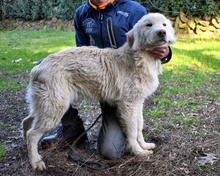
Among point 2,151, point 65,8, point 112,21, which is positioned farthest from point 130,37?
point 65,8

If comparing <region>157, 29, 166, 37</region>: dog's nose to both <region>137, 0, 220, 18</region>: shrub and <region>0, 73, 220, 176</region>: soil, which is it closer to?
<region>0, 73, 220, 176</region>: soil

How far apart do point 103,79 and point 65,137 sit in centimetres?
111

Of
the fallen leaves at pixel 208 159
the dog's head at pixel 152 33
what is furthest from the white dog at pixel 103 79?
the fallen leaves at pixel 208 159

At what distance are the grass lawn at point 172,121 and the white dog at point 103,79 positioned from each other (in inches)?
10.6

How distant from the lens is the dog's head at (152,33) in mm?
2457

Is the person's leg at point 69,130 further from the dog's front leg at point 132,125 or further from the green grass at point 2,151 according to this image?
the dog's front leg at point 132,125

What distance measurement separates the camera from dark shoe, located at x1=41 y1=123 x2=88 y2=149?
3.16 m

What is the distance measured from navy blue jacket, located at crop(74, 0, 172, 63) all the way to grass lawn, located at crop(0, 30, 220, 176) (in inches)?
58.7

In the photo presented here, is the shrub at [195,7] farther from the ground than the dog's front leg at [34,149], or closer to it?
farther from the ground

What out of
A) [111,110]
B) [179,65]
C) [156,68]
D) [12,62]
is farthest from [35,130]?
[12,62]

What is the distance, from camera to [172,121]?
362cm

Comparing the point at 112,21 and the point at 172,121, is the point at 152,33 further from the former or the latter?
the point at 172,121

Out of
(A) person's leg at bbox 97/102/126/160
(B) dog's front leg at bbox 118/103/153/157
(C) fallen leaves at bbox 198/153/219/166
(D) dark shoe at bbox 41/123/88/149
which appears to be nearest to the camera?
(C) fallen leaves at bbox 198/153/219/166

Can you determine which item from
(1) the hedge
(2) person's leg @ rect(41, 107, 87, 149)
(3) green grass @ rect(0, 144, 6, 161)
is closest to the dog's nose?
(2) person's leg @ rect(41, 107, 87, 149)
